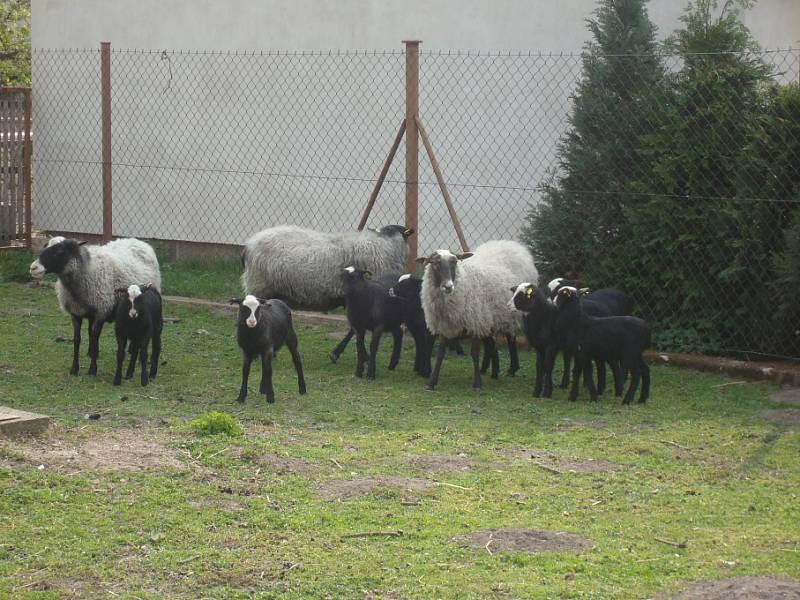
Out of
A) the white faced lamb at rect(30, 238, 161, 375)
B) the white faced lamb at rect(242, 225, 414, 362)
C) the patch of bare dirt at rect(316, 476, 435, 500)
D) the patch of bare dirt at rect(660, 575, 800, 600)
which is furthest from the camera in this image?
the white faced lamb at rect(242, 225, 414, 362)

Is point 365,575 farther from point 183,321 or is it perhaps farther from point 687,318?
point 183,321

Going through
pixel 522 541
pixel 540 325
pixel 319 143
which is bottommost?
pixel 522 541

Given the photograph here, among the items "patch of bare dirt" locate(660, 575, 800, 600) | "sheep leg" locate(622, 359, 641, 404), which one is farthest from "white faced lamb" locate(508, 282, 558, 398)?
"patch of bare dirt" locate(660, 575, 800, 600)

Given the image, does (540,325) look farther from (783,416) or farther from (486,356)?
(783,416)

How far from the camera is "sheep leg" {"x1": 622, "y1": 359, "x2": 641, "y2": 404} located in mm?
8625

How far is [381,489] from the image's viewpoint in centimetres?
622

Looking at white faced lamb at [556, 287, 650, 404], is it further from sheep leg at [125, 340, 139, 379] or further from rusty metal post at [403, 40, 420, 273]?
sheep leg at [125, 340, 139, 379]

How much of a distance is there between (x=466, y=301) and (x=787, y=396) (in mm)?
2561

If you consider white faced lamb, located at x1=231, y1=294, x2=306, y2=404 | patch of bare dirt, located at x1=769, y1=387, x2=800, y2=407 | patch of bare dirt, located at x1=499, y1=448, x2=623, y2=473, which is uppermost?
white faced lamb, located at x1=231, y1=294, x2=306, y2=404

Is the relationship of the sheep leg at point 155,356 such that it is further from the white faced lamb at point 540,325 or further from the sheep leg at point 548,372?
the sheep leg at point 548,372

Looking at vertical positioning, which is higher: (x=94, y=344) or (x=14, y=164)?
(x=14, y=164)

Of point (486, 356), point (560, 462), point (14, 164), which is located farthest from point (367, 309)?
point (14, 164)

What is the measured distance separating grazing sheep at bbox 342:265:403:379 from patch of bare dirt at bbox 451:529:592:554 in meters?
4.13

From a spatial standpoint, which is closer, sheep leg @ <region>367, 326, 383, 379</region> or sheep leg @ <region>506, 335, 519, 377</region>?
sheep leg @ <region>367, 326, 383, 379</region>
